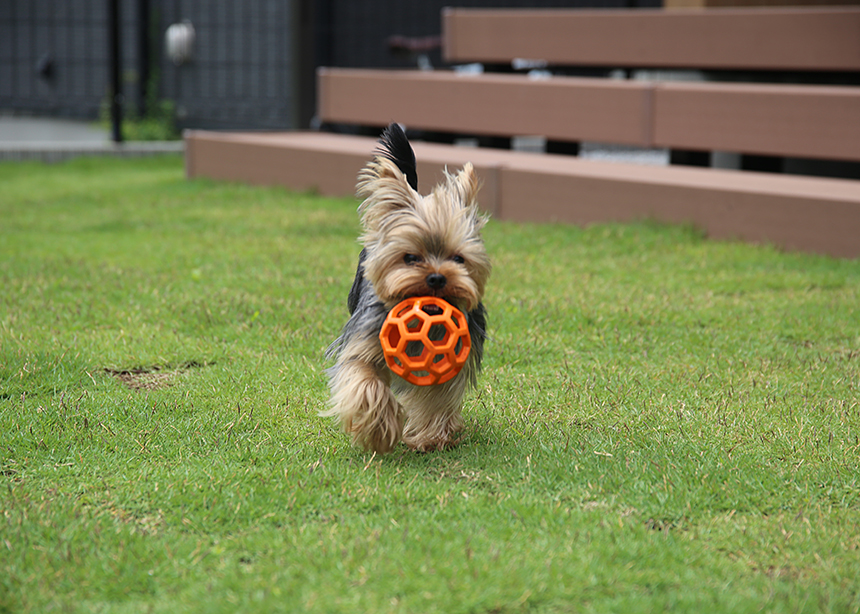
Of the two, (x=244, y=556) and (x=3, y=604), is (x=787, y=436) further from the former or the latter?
(x=3, y=604)

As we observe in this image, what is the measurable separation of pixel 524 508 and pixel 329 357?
128 cm

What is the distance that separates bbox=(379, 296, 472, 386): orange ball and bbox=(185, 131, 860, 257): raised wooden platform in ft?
15.3

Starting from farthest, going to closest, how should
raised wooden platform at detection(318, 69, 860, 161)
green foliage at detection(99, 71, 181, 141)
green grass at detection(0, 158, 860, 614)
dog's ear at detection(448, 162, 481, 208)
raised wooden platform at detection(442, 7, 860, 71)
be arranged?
1. green foliage at detection(99, 71, 181, 141)
2. raised wooden platform at detection(442, 7, 860, 71)
3. raised wooden platform at detection(318, 69, 860, 161)
4. dog's ear at detection(448, 162, 481, 208)
5. green grass at detection(0, 158, 860, 614)

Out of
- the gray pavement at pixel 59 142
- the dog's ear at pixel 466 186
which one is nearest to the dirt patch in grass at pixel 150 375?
the dog's ear at pixel 466 186

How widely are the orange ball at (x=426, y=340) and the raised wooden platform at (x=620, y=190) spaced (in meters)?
4.66

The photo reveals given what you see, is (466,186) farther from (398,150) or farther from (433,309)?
(433,309)

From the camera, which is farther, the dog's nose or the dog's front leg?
the dog's front leg

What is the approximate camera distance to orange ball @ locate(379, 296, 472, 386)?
337 centimetres

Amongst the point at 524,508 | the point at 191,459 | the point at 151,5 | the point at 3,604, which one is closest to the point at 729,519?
the point at 524,508

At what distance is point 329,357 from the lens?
411 centimetres

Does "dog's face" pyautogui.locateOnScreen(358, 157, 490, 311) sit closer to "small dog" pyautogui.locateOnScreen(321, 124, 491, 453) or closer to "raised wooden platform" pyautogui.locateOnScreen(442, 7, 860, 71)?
"small dog" pyautogui.locateOnScreen(321, 124, 491, 453)

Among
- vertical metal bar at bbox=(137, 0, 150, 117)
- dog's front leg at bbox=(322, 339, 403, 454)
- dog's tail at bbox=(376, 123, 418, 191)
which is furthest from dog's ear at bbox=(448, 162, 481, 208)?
vertical metal bar at bbox=(137, 0, 150, 117)

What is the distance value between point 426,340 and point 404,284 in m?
0.22

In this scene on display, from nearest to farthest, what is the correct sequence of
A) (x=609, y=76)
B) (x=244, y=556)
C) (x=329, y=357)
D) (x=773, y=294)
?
(x=244, y=556)
(x=329, y=357)
(x=773, y=294)
(x=609, y=76)
